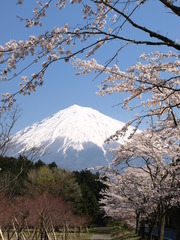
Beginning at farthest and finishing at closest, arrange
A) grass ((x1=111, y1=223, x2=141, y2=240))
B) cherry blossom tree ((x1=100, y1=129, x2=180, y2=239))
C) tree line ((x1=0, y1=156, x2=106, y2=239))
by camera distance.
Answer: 1. grass ((x1=111, y1=223, x2=141, y2=240))
2. tree line ((x1=0, y1=156, x2=106, y2=239))
3. cherry blossom tree ((x1=100, y1=129, x2=180, y2=239))

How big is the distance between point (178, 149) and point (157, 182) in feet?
5.89

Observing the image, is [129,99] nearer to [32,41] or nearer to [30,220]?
[32,41]

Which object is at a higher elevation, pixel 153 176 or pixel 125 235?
pixel 153 176

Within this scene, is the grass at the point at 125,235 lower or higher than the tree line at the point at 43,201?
lower

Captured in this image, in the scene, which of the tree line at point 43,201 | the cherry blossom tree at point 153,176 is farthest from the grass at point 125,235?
the cherry blossom tree at point 153,176

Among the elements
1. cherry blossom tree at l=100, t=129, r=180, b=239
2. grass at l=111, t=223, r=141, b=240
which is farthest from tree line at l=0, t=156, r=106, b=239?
grass at l=111, t=223, r=141, b=240

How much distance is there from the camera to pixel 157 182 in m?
11.3

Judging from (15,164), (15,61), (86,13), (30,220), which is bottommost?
(30,220)

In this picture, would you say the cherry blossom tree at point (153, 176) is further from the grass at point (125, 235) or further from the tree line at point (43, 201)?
the grass at point (125, 235)

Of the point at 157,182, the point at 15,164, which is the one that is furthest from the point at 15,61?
the point at 15,164

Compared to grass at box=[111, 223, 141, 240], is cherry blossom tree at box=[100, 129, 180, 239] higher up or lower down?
higher up

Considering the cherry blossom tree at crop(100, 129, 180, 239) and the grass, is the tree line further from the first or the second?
the grass

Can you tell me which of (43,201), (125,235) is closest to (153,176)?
(43,201)

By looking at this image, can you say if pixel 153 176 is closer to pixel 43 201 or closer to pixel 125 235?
pixel 43 201
